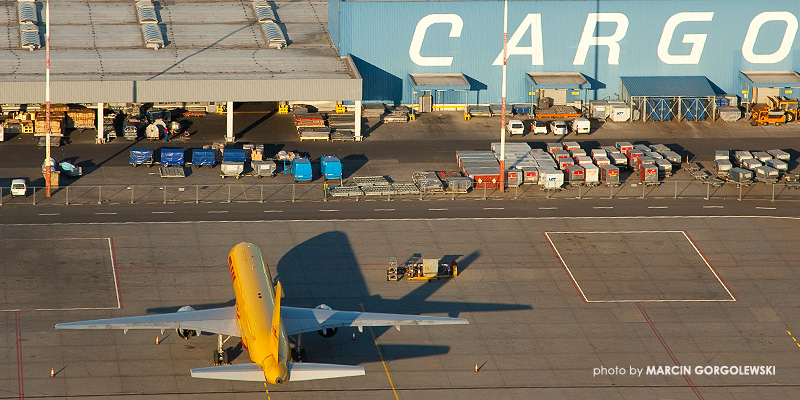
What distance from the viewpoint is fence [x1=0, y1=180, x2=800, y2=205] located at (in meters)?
108

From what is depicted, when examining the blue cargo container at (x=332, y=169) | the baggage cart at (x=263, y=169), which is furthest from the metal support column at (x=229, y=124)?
the blue cargo container at (x=332, y=169)

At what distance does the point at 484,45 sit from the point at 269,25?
25.4 meters

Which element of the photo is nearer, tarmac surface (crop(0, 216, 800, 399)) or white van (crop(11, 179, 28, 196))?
tarmac surface (crop(0, 216, 800, 399))

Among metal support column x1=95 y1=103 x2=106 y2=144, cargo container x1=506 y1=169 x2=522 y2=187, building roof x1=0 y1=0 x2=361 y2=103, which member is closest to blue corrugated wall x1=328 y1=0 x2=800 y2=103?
building roof x1=0 y1=0 x2=361 y2=103

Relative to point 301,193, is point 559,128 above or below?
above

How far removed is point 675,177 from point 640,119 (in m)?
21.0

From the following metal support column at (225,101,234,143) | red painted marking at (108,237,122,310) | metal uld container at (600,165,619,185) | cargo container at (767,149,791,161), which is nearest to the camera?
red painted marking at (108,237,122,310)

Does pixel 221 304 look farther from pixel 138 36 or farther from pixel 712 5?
pixel 712 5

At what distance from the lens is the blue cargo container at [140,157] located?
116 m

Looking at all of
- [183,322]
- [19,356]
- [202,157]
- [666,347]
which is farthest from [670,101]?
[19,356]

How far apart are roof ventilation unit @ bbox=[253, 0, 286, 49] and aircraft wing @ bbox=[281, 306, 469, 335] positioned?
64164 mm

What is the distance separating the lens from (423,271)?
92188 millimetres

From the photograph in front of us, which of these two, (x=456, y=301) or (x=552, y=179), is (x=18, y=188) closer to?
(x=456, y=301)

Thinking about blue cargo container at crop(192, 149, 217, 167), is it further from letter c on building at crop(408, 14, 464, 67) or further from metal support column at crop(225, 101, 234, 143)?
letter c on building at crop(408, 14, 464, 67)
